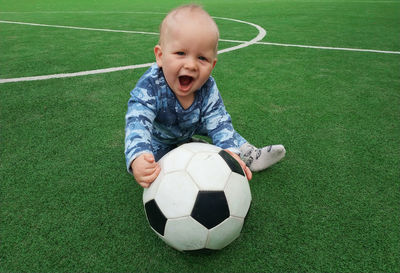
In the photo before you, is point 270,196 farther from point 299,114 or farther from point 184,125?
point 299,114

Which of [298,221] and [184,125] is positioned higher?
[184,125]

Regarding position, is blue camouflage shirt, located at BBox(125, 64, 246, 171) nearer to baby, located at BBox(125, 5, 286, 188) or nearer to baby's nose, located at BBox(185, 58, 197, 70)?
baby, located at BBox(125, 5, 286, 188)

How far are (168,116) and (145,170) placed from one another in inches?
22.2

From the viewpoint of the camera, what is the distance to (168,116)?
78.1 inches

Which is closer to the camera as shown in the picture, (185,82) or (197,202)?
(197,202)

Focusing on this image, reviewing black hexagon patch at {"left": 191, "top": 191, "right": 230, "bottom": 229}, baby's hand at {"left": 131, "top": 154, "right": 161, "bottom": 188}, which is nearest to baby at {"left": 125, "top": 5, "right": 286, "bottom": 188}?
baby's hand at {"left": 131, "top": 154, "right": 161, "bottom": 188}

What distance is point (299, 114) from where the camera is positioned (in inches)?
115

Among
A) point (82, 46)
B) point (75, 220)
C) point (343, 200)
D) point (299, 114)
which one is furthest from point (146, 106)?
point (82, 46)

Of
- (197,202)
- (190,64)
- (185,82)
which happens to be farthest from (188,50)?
(197,202)

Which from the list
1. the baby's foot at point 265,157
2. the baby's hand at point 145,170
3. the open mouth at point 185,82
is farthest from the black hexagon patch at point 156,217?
the baby's foot at point 265,157

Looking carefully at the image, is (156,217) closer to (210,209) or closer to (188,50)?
(210,209)

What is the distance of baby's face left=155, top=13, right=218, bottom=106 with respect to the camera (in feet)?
5.10

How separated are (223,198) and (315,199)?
806mm

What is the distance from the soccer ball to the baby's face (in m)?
0.46
